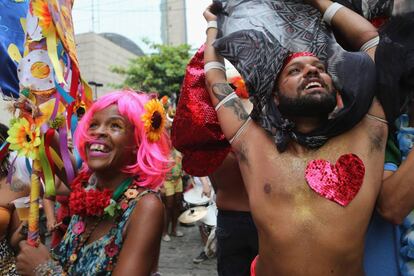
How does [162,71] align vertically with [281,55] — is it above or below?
below

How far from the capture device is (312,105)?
152cm

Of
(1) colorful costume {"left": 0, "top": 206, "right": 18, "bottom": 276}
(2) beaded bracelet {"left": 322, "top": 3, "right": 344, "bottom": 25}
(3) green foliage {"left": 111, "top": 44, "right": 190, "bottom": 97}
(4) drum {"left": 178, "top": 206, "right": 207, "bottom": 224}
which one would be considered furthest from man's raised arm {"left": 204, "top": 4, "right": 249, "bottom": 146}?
(3) green foliage {"left": 111, "top": 44, "right": 190, "bottom": 97}

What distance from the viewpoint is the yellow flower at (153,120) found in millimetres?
2225

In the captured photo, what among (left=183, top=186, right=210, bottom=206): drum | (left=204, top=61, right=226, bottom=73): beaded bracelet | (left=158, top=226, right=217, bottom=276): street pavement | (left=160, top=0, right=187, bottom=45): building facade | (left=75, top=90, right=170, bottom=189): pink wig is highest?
(left=204, top=61, right=226, bottom=73): beaded bracelet

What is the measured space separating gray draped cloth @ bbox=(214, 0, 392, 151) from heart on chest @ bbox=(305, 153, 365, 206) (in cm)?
9

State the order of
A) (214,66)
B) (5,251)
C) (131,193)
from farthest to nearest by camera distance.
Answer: (5,251), (131,193), (214,66)

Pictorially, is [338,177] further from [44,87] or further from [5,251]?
[5,251]

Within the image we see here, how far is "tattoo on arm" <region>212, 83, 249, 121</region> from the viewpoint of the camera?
1.74 metres

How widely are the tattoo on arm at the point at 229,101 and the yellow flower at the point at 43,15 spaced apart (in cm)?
88

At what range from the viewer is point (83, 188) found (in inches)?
88.0

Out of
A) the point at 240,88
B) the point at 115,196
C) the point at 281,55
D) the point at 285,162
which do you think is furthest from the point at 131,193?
the point at 240,88

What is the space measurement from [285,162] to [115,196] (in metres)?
0.98

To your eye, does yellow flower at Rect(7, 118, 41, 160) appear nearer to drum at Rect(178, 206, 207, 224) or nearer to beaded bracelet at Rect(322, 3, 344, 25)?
beaded bracelet at Rect(322, 3, 344, 25)

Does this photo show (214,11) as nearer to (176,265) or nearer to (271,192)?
(271,192)
